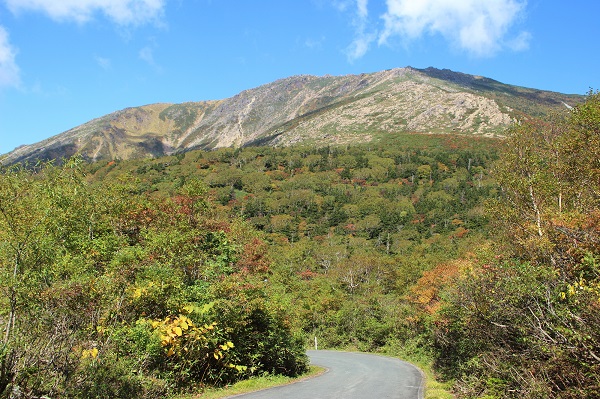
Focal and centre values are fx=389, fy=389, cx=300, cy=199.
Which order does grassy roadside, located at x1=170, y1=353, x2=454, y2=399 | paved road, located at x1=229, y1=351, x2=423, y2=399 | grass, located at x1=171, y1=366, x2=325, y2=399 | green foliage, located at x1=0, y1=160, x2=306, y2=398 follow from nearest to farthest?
green foliage, located at x1=0, y1=160, x2=306, y2=398 → grass, located at x1=171, y1=366, x2=325, y2=399 → grassy roadside, located at x1=170, y1=353, x2=454, y2=399 → paved road, located at x1=229, y1=351, x2=423, y2=399

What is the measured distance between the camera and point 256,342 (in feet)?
54.5

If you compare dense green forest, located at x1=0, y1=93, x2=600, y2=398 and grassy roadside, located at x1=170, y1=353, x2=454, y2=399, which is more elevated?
dense green forest, located at x1=0, y1=93, x2=600, y2=398

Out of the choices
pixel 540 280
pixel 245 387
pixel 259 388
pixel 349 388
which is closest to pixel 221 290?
Answer: pixel 245 387

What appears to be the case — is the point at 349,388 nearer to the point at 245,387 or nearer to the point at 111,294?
the point at 245,387

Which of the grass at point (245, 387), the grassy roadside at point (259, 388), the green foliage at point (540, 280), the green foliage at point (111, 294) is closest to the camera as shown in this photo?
the green foliage at point (111, 294)

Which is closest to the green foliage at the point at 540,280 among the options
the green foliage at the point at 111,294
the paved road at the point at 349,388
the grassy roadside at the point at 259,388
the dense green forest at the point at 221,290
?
the dense green forest at the point at 221,290

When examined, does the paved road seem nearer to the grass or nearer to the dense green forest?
the grass

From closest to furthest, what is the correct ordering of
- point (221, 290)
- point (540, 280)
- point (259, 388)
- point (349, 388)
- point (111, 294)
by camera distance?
point (111, 294)
point (540, 280)
point (221, 290)
point (259, 388)
point (349, 388)

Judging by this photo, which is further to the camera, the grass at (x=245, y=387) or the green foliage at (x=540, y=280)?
the grass at (x=245, y=387)

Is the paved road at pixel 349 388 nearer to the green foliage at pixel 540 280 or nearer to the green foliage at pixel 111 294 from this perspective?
the green foliage at pixel 111 294

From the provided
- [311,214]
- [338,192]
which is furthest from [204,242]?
[338,192]

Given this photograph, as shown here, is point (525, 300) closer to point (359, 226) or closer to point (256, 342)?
point (256, 342)

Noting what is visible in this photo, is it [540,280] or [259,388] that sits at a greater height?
[540,280]

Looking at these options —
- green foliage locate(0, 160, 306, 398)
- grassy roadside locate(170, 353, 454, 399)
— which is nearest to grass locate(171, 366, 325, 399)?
grassy roadside locate(170, 353, 454, 399)
